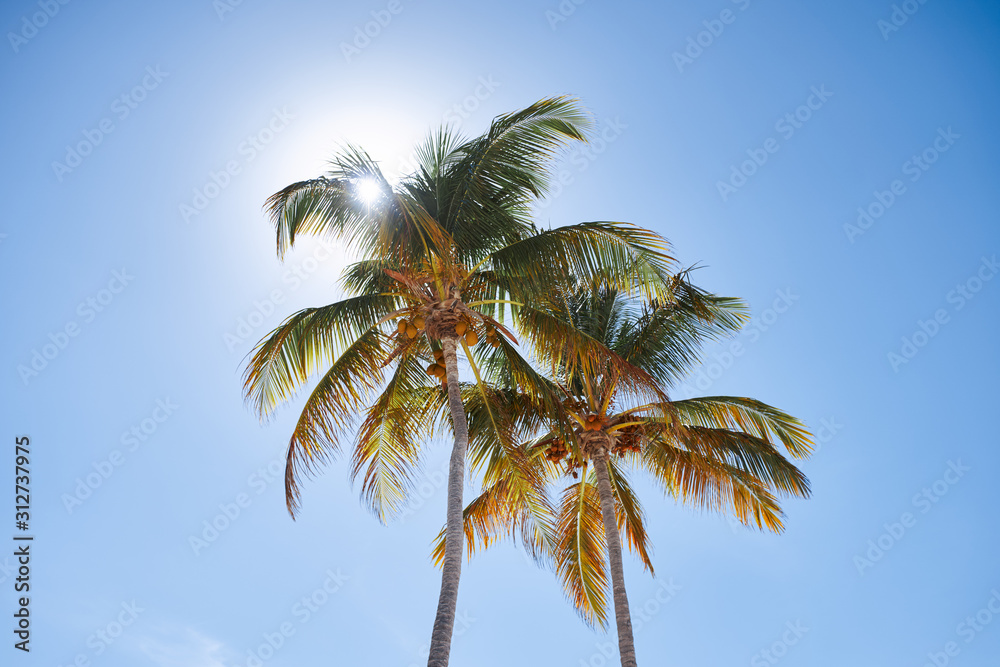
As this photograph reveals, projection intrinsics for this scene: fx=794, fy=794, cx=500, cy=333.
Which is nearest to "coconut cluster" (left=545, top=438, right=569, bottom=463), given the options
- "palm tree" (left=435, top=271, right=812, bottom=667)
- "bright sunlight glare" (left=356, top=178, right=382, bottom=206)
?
"palm tree" (left=435, top=271, right=812, bottom=667)

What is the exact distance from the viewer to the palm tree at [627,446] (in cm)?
1235

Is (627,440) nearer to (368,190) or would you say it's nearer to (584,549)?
(584,549)

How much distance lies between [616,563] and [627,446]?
1946 millimetres

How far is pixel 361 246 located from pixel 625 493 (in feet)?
22.1

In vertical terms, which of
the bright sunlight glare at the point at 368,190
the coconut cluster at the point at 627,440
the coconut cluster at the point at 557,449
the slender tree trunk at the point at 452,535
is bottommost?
the slender tree trunk at the point at 452,535

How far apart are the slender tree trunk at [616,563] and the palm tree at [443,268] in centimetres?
154

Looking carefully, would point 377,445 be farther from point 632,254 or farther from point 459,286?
point 632,254

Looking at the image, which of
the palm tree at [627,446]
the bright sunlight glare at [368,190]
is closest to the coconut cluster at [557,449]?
the palm tree at [627,446]

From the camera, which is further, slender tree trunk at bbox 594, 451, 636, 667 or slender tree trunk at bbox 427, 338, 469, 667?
slender tree trunk at bbox 594, 451, 636, 667

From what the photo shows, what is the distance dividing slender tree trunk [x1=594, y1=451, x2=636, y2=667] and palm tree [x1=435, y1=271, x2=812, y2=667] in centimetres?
2

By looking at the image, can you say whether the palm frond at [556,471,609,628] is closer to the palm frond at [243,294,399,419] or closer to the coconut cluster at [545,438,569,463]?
the coconut cluster at [545,438,569,463]

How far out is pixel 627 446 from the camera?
1321cm

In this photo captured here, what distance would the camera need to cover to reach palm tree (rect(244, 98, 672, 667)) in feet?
34.9

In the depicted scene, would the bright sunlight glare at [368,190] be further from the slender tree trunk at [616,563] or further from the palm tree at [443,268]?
the slender tree trunk at [616,563]
